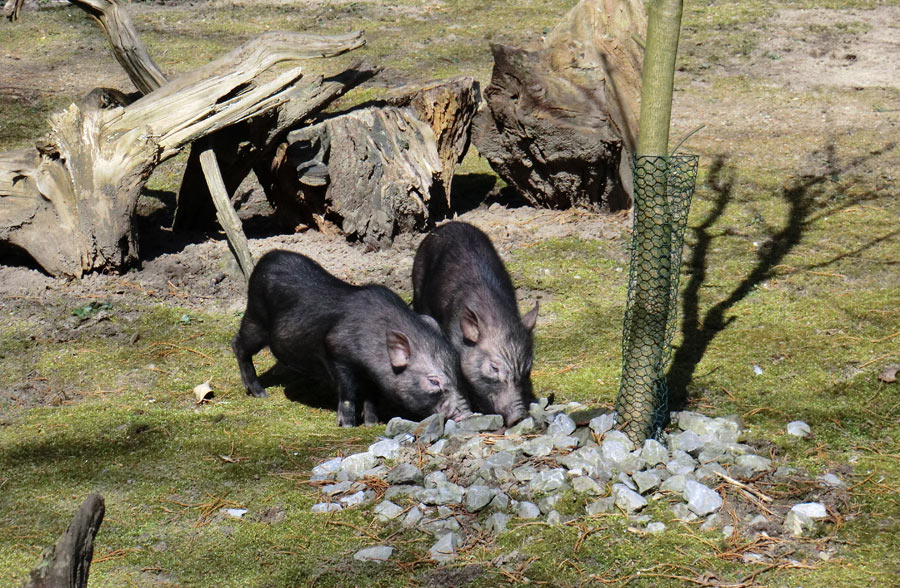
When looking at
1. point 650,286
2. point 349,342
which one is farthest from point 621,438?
point 349,342

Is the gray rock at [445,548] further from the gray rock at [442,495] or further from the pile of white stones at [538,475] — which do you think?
the gray rock at [442,495]

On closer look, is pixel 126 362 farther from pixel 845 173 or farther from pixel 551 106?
pixel 845 173

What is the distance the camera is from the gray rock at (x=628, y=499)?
4.72 metres

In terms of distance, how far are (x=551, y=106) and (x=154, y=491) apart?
5974 millimetres

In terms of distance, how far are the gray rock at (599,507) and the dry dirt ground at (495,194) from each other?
14.0ft

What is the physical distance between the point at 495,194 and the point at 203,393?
5328mm

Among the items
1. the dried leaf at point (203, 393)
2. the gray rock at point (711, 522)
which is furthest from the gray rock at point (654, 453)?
the dried leaf at point (203, 393)

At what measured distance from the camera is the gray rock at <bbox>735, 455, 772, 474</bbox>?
16.4 feet

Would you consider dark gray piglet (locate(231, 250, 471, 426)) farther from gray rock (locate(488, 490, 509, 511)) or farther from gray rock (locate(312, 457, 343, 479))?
gray rock (locate(488, 490, 509, 511))

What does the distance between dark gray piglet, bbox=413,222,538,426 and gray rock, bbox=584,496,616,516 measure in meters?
1.49

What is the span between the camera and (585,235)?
9484 millimetres

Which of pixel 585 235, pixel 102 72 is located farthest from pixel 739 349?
pixel 102 72

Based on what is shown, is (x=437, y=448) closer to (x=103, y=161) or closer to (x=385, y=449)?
(x=385, y=449)

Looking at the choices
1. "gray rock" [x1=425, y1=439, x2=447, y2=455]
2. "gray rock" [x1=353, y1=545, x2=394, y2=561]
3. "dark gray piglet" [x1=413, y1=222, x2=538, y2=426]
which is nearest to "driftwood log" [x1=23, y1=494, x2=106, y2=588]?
"gray rock" [x1=353, y1=545, x2=394, y2=561]
